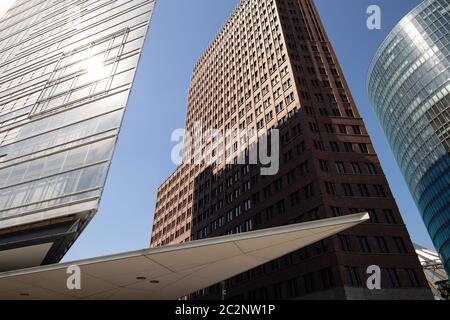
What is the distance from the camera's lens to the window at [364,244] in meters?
36.3

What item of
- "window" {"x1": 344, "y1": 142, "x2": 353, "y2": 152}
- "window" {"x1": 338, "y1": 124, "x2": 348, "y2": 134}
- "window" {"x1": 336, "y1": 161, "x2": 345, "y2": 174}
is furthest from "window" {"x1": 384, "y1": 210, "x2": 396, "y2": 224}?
"window" {"x1": 338, "y1": 124, "x2": 348, "y2": 134}

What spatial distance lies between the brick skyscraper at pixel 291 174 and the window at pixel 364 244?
0.45 feet

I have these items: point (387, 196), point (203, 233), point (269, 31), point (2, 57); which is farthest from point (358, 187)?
point (2, 57)

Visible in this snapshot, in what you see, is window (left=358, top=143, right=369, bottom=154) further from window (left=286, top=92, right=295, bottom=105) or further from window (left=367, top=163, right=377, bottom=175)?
window (left=286, top=92, right=295, bottom=105)

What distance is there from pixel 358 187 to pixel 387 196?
3.77 meters

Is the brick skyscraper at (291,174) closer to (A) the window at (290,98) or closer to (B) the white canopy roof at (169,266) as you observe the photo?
(A) the window at (290,98)

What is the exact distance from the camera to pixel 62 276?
11.4 m

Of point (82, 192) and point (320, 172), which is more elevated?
point (320, 172)

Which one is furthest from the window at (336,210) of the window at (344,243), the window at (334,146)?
the window at (334,146)

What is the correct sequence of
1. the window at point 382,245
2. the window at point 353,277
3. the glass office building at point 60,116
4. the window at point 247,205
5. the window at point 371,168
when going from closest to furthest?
the glass office building at point 60,116 → the window at point 353,277 → the window at point 382,245 → the window at point 371,168 → the window at point 247,205

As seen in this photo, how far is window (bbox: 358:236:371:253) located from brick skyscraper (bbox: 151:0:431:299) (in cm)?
14

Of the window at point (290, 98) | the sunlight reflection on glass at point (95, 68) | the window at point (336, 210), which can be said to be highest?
the window at point (290, 98)

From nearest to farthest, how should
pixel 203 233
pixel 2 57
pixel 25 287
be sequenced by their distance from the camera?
pixel 25 287, pixel 2 57, pixel 203 233
